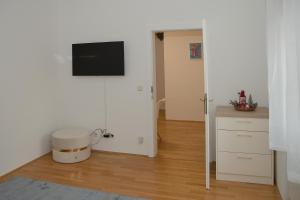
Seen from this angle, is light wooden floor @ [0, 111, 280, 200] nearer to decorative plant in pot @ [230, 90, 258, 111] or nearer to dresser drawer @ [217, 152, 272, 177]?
dresser drawer @ [217, 152, 272, 177]

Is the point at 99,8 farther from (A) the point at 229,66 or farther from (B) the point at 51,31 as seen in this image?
(A) the point at 229,66

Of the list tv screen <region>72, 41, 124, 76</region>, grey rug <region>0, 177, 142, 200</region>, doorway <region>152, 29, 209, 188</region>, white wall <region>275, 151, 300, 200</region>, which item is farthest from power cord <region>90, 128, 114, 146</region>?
white wall <region>275, 151, 300, 200</region>

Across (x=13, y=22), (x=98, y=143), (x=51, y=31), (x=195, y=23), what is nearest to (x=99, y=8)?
(x=51, y=31)

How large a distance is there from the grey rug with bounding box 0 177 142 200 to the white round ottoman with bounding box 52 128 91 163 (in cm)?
65

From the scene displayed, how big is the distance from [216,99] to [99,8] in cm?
229

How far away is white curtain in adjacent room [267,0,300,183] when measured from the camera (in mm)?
1939

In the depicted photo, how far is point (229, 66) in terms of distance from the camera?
356cm

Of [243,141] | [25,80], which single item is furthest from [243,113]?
[25,80]

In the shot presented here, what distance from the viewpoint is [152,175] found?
3.36 metres

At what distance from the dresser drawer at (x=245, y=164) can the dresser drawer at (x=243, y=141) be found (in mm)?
61

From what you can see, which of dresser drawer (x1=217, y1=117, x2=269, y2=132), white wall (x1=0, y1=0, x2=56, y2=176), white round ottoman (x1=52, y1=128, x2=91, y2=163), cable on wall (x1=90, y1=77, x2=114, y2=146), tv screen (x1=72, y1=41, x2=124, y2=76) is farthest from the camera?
cable on wall (x1=90, y1=77, x2=114, y2=146)

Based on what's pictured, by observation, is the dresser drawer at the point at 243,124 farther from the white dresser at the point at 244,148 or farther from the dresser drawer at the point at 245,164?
the dresser drawer at the point at 245,164

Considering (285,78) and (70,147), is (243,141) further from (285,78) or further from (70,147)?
(70,147)

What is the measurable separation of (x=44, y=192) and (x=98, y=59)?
206cm
